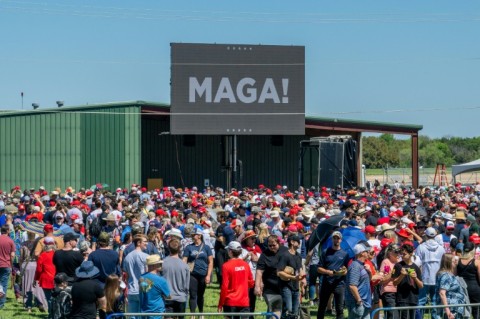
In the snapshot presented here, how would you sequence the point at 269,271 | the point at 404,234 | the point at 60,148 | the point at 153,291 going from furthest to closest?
the point at 60,148
the point at 404,234
the point at 269,271
the point at 153,291

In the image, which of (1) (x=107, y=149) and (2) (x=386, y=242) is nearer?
(2) (x=386, y=242)

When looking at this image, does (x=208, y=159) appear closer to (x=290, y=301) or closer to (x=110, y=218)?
(x=110, y=218)

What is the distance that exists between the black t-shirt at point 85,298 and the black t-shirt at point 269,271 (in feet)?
8.40

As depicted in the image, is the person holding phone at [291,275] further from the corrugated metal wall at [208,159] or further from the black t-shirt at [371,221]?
the corrugated metal wall at [208,159]

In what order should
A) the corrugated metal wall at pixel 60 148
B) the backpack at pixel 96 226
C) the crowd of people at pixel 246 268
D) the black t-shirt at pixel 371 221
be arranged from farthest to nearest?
1. the corrugated metal wall at pixel 60 148
2. the backpack at pixel 96 226
3. the black t-shirt at pixel 371 221
4. the crowd of people at pixel 246 268

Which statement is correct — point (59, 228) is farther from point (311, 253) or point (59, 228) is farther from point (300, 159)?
point (300, 159)

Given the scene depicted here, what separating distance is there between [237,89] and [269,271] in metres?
A: 24.8

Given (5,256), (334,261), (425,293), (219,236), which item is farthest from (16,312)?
(425,293)

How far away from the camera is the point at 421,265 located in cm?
1456

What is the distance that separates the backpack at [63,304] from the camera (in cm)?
1230

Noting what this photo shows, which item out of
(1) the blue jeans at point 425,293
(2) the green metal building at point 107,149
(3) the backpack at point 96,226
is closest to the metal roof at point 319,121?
(2) the green metal building at point 107,149

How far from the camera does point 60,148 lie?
1574 inches

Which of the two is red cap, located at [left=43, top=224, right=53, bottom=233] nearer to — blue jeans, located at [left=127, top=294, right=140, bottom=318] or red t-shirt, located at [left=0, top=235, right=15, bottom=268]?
red t-shirt, located at [left=0, top=235, right=15, bottom=268]

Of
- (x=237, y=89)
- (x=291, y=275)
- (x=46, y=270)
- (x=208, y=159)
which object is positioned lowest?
(x=46, y=270)
